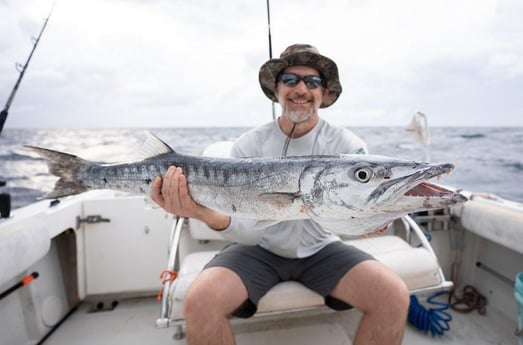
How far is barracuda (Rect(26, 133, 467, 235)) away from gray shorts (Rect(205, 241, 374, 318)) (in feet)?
2.45

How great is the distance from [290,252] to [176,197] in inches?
46.8

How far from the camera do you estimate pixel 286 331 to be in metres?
3.73

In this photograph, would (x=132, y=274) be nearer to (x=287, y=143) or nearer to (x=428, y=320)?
(x=287, y=143)

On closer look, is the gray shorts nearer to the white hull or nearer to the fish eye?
the white hull

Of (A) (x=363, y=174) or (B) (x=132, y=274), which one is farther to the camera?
(B) (x=132, y=274)

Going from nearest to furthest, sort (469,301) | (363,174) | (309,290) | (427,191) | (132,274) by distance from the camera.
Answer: (427,191)
(363,174)
(309,290)
(469,301)
(132,274)

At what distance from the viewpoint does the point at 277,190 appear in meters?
2.08

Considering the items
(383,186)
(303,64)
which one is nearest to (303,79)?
(303,64)

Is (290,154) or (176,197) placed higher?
(290,154)

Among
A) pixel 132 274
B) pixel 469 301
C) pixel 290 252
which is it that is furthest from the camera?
pixel 132 274

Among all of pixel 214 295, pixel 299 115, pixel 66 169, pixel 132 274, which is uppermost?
pixel 299 115

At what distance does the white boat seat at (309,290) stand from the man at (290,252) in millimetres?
100

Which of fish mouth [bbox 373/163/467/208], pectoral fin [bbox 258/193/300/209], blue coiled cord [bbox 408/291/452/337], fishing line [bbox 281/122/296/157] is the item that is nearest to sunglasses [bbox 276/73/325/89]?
fishing line [bbox 281/122/296/157]

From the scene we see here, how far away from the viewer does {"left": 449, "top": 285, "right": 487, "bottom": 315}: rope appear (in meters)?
4.15
